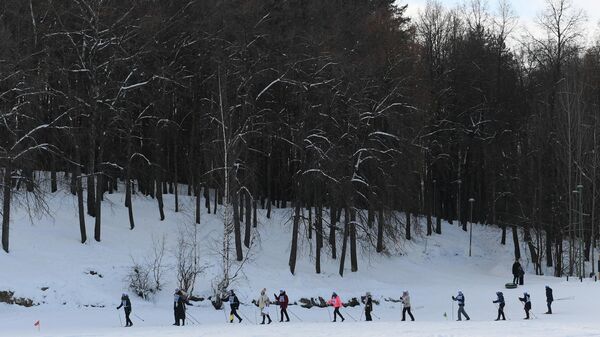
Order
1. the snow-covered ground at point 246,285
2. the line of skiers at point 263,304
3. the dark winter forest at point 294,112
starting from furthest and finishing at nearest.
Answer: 1. the dark winter forest at point 294,112
2. the line of skiers at point 263,304
3. the snow-covered ground at point 246,285

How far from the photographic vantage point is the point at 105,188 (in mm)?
49031

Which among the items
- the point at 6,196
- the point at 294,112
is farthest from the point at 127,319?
the point at 294,112

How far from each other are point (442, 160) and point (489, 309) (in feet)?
75.8

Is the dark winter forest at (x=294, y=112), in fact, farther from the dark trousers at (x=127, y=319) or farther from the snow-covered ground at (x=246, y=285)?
the dark trousers at (x=127, y=319)

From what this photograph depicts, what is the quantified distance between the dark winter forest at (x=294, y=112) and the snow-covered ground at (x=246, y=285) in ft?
4.35

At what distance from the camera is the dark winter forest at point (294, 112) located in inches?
1389

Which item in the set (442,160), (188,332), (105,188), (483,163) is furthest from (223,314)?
(483,163)

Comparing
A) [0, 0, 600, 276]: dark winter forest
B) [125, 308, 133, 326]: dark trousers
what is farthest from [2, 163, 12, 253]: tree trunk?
[125, 308, 133, 326]: dark trousers

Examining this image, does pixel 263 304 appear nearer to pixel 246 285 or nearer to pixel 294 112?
pixel 246 285

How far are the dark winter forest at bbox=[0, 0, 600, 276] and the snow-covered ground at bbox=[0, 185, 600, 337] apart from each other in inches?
52.2

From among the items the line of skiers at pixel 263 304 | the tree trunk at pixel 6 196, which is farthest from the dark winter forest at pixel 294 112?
the line of skiers at pixel 263 304

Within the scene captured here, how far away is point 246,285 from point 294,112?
11.4 m

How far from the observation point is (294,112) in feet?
139

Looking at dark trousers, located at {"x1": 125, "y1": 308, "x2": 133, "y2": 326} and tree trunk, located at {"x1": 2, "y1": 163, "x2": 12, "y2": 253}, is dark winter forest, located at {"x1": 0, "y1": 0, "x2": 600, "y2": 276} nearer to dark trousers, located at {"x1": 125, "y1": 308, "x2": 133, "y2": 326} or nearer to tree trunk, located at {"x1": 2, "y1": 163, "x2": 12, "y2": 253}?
tree trunk, located at {"x1": 2, "y1": 163, "x2": 12, "y2": 253}
